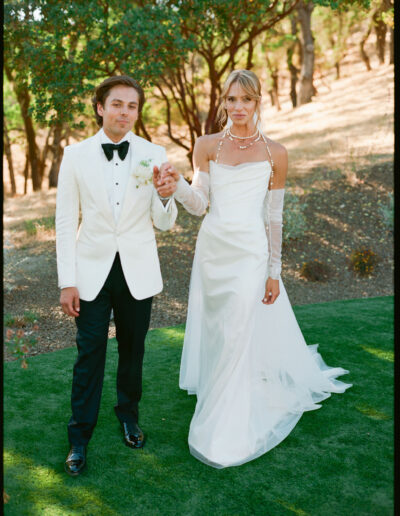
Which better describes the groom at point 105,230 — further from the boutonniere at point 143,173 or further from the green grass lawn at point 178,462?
the green grass lawn at point 178,462

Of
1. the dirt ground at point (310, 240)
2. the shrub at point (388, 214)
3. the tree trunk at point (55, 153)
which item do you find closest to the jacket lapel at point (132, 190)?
the dirt ground at point (310, 240)

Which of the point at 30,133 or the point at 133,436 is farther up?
the point at 30,133

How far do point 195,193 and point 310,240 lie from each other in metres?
6.68

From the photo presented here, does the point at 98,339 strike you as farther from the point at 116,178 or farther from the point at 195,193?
the point at 195,193

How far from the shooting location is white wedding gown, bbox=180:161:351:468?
3.66 meters

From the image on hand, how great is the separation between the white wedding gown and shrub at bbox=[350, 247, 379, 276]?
4.70 meters

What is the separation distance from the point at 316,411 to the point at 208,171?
2056 mm

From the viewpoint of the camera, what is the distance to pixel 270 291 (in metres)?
3.97

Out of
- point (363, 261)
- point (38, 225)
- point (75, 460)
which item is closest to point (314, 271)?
point (363, 261)

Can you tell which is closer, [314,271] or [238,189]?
[238,189]

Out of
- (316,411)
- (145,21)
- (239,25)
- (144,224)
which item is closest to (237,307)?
(144,224)

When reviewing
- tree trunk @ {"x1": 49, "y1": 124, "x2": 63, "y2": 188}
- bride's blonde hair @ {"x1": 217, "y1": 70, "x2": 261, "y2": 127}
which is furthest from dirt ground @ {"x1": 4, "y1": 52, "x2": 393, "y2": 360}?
bride's blonde hair @ {"x1": 217, "y1": 70, "x2": 261, "y2": 127}

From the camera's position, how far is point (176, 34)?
903 cm

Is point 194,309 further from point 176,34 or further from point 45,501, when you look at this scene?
point 176,34
